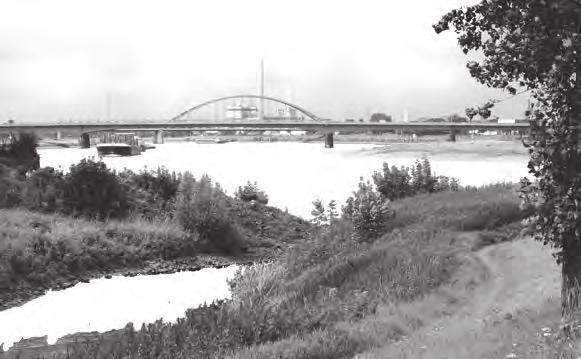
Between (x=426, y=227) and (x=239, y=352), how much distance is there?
8.11 metres

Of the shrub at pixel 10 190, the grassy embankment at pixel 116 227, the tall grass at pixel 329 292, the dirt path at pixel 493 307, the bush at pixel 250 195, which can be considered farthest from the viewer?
the bush at pixel 250 195

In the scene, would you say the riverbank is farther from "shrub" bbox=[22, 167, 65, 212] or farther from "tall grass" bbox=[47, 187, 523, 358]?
"tall grass" bbox=[47, 187, 523, 358]

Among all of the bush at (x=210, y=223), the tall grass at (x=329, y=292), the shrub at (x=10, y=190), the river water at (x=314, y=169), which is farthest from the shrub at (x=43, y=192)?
the tall grass at (x=329, y=292)

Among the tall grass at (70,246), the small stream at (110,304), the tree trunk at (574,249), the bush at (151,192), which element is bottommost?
the small stream at (110,304)

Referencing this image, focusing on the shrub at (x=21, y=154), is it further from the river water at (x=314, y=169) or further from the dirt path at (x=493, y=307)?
the dirt path at (x=493, y=307)

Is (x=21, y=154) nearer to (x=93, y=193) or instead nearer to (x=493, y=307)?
(x=93, y=193)

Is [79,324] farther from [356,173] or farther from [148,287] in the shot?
[356,173]

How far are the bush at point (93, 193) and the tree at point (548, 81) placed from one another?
786 inches

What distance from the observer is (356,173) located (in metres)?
65.9

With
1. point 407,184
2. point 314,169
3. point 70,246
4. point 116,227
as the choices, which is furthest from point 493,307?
point 314,169

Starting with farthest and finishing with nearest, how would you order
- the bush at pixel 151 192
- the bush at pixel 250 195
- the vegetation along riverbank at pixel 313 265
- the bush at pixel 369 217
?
1. the bush at pixel 250 195
2. the bush at pixel 151 192
3. the bush at pixel 369 217
4. the vegetation along riverbank at pixel 313 265

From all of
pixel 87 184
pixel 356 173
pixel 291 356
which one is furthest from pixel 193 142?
pixel 291 356

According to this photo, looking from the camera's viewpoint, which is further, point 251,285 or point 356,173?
point 356,173

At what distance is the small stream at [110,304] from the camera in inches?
586
